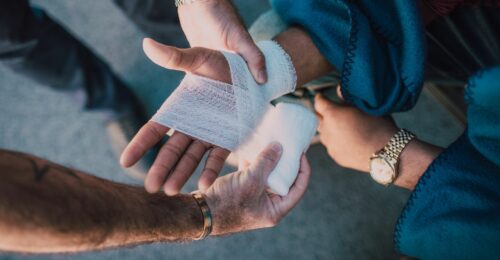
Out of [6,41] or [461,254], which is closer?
[461,254]

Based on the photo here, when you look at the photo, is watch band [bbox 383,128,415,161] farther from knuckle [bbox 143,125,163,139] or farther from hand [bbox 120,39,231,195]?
knuckle [bbox 143,125,163,139]

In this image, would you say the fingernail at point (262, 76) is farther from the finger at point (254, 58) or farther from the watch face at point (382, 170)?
the watch face at point (382, 170)

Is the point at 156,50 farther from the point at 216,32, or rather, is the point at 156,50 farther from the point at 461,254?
the point at 461,254

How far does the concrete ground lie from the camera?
106 centimetres

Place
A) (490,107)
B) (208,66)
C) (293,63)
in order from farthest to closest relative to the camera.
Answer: (293,63) → (208,66) → (490,107)

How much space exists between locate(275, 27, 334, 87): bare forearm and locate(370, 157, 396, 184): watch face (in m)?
0.22

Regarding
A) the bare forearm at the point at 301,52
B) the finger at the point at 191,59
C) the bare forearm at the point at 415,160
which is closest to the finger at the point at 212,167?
the finger at the point at 191,59

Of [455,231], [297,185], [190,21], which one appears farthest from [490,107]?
[190,21]

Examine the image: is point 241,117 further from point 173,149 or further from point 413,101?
point 413,101

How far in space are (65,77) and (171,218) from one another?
2.13ft

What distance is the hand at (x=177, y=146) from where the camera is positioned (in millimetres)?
611

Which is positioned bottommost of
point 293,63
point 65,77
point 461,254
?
point 65,77

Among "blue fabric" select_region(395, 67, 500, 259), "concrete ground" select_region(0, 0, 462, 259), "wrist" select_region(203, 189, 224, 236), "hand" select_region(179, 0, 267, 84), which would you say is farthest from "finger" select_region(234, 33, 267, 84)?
"concrete ground" select_region(0, 0, 462, 259)

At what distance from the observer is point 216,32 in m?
0.79
